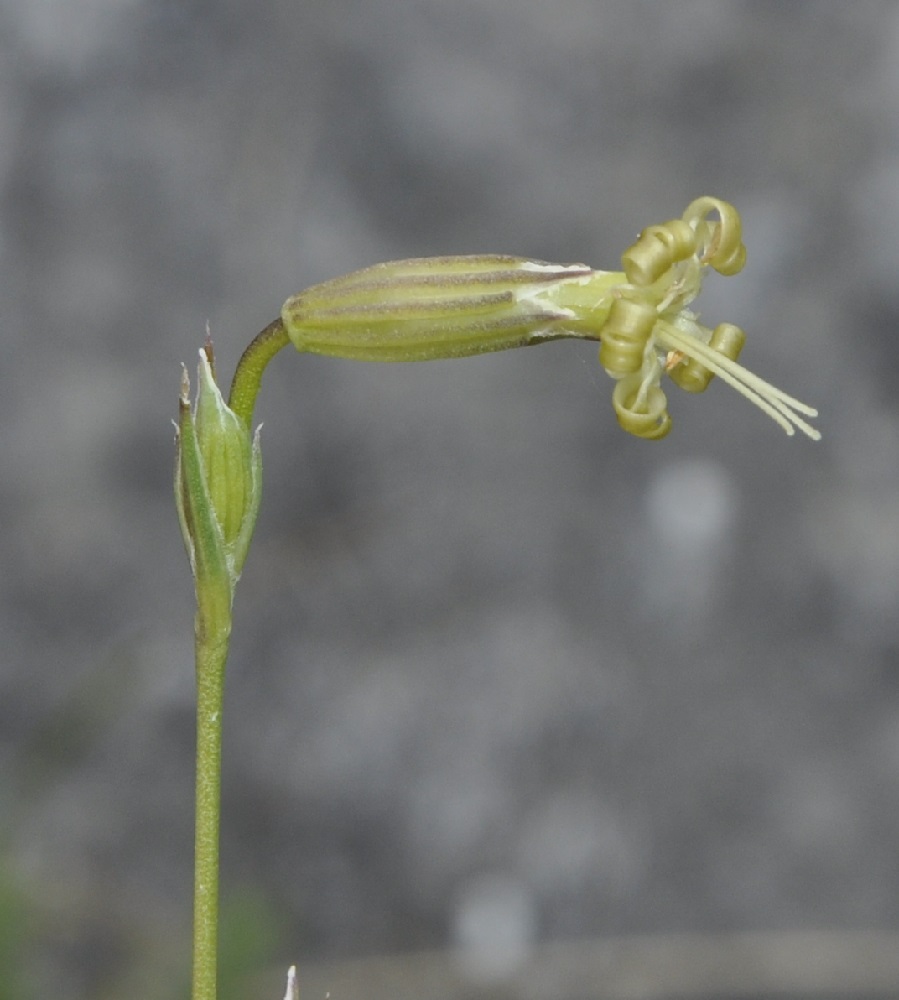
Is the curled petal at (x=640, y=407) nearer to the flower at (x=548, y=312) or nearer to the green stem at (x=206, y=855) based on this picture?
the flower at (x=548, y=312)

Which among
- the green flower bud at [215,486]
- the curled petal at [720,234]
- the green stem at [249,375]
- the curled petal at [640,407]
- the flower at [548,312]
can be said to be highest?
the curled petal at [720,234]

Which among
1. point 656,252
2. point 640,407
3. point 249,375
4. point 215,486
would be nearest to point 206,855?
point 215,486

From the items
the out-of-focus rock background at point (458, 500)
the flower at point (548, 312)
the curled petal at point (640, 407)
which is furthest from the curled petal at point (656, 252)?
the out-of-focus rock background at point (458, 500)

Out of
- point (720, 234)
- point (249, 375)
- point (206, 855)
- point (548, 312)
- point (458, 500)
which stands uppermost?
point (458, 500)

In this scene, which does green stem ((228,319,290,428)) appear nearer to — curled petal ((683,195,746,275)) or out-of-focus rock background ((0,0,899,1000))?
curled petal ((683,195,746,275))

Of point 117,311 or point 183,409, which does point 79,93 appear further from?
point 183,409

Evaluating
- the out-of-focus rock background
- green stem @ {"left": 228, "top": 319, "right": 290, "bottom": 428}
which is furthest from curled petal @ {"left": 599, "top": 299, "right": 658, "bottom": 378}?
the out-of-focus rock background

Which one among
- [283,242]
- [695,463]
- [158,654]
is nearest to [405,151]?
[283,242]

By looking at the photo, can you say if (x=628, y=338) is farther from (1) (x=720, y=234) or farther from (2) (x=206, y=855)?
(2) (x=206, y=855)

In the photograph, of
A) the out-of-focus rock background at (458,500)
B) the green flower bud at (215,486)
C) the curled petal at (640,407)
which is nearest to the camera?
the green flower bud at (215,486)
